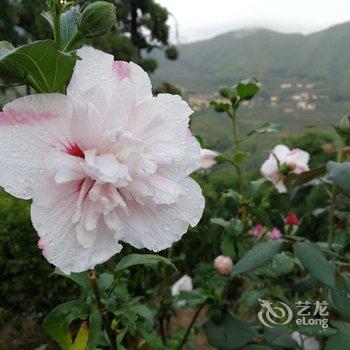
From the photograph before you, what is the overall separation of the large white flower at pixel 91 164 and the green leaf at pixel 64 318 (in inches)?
9.4

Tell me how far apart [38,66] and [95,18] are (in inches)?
3.7

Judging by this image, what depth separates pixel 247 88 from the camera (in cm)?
123

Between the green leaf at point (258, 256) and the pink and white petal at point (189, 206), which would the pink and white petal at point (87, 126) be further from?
the green leaf at point (258, 256)

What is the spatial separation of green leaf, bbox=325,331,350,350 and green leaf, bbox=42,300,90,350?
0.49 m

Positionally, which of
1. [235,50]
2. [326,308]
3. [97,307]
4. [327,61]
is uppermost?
[97,307]

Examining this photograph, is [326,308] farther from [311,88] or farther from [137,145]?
[311,88]

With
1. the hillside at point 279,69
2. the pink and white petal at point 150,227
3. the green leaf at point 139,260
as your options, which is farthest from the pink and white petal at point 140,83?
the hillside at point 279,69

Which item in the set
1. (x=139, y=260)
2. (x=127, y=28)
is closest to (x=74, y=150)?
(x=139, y=260)

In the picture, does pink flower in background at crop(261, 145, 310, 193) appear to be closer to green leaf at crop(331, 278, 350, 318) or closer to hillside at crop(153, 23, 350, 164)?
green leaf at crop(331, 278, 350, 318)

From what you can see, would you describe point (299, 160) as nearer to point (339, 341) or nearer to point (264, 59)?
point (339, 341)

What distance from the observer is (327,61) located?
2716 cm

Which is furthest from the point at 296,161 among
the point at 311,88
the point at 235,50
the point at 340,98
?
the point at 235,50

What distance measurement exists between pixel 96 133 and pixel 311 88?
2453 cm

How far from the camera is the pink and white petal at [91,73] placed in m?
0.53
